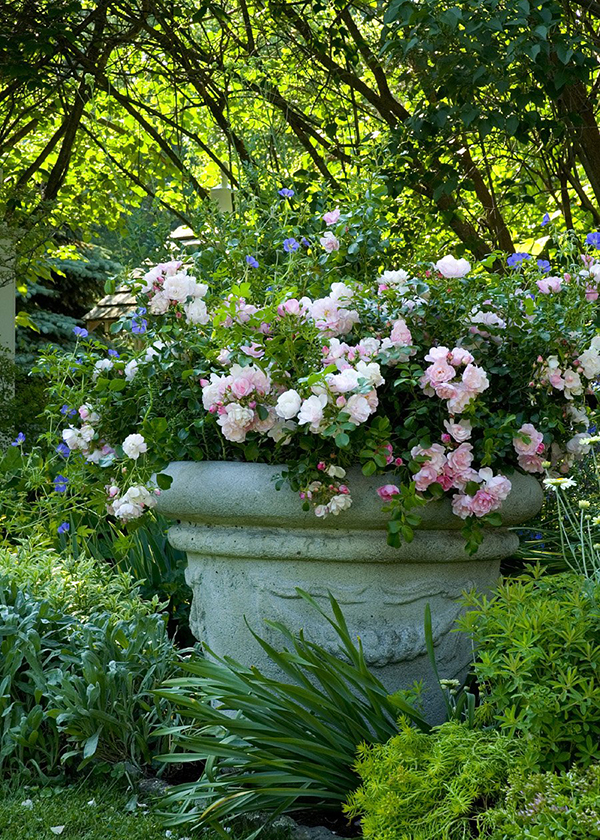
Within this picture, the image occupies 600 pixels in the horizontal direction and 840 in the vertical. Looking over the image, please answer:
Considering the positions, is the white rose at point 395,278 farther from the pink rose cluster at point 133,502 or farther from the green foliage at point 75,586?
the green foliage at point 75,586

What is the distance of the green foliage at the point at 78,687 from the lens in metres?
2.19

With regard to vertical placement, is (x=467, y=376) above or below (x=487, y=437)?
above

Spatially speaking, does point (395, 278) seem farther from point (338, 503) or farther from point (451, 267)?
point (338, 503)

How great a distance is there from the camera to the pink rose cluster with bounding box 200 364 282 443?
6.81 feet

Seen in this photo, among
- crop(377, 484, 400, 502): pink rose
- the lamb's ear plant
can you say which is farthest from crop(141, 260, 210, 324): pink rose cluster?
the lamb's ear plant

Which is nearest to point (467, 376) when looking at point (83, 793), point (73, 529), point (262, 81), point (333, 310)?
point (333, 310)

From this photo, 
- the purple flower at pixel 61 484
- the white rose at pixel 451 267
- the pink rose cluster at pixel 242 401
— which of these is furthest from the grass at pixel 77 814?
the white rose at pixel 451 267

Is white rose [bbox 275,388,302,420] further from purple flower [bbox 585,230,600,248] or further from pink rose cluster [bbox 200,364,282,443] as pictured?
purple flower [bbox 585,230,600,248]

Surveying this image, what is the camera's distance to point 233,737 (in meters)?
2.02

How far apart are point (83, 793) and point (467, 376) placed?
134cm

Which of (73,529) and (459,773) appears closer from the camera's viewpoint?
(459,773)

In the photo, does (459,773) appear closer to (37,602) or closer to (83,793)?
(83,793)

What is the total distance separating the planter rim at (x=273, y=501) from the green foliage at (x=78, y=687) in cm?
40

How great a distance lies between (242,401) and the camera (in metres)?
2.10
